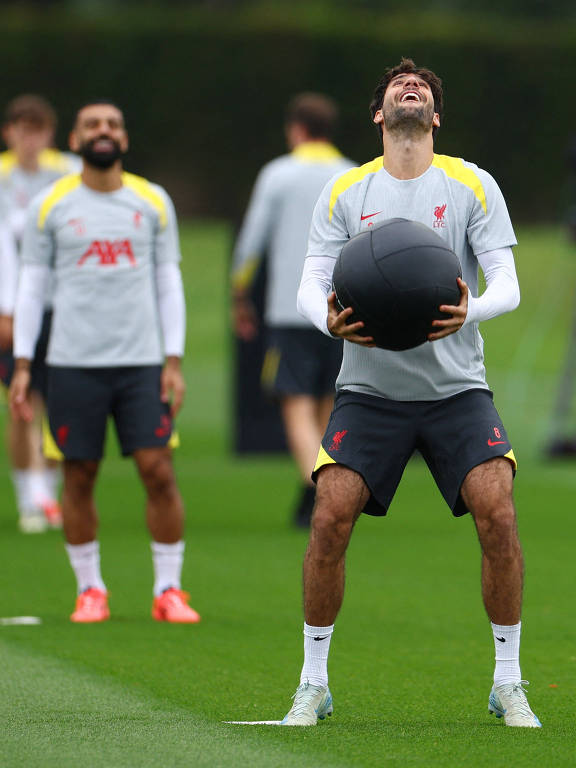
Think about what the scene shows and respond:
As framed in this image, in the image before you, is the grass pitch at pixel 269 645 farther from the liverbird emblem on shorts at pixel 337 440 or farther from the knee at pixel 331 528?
the liverbird emblem on shorts at pixel 337 440

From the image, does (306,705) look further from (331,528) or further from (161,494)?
(161,494)

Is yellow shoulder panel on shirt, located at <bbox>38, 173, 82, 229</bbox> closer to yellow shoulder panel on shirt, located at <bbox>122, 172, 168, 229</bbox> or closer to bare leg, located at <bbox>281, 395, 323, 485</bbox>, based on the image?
yellow shoulder panel on shirt, located at <bbox>122, 172, 168, 229</bbox>

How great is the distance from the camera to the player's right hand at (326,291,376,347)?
531 cm

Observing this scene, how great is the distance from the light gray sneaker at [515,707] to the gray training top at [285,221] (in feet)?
17.8

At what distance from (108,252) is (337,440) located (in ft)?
8.18

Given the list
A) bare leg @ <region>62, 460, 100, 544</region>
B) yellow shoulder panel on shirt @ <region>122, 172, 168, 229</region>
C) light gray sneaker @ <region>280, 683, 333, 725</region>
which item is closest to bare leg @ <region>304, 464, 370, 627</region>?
light gray sneaker @ <region>280, 683, 333, 725</region>

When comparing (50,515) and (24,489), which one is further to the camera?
(50,515)

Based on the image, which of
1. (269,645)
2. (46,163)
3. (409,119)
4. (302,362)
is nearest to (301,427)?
(302,362)

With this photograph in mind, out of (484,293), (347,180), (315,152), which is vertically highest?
(315,152)

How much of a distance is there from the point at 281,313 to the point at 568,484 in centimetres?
388

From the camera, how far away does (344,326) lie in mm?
5328

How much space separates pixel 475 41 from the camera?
33.0 metres

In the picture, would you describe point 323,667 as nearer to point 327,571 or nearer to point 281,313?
point 327,571

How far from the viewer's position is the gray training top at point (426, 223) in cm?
562
